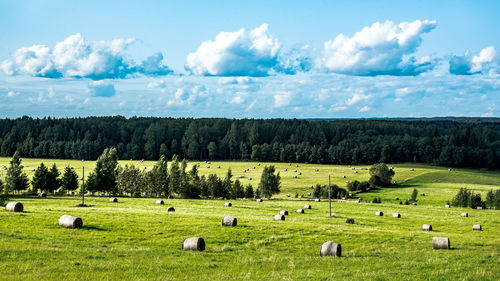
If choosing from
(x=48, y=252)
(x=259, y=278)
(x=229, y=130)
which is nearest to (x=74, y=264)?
(x=48, y=252)

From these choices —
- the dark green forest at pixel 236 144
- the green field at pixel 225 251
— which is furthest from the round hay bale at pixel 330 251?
the dark green forest at pixel 236 144

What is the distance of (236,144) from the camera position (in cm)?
18562

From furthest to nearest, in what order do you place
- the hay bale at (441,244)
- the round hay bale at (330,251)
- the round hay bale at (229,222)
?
the round hay bale at (229,222)
the hay bale at (441,244)
the round hay bale at (330,251)

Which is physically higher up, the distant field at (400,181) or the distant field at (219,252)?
the distant field at (219,252)

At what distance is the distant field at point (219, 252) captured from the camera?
17.9 m

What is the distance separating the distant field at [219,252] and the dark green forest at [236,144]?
130613 mm

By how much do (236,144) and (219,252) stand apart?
162 m

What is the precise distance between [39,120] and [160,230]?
628 feet

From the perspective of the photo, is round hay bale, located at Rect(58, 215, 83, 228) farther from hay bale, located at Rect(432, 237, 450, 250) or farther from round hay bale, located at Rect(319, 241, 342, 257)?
hay bale, located at Rect(432, 237, 450, 250)

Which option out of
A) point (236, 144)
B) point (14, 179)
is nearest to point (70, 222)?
point (14, 179)

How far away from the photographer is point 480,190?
9238 centimetres

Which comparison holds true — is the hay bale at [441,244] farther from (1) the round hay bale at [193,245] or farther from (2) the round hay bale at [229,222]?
(1) the round hay bale at [193,245]

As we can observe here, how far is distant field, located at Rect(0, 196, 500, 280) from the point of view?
17875 millimetres

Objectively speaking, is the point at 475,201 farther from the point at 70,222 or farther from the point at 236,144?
the point at 236,144
